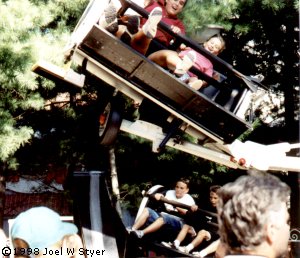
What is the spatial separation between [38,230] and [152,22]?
1974 mm

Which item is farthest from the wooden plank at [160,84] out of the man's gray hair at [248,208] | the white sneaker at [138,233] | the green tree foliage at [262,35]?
the man's gray hair at [248,208]

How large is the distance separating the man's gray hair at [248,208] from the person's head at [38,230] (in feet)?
3.09

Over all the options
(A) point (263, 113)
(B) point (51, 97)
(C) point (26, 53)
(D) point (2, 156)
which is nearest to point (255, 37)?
(A) point (263, 113)

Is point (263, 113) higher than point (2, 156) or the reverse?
higher

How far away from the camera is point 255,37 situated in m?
8.04

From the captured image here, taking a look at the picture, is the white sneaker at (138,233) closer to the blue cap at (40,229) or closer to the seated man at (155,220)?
the seated man at (155,220)

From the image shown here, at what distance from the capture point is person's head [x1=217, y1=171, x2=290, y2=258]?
1684 mm

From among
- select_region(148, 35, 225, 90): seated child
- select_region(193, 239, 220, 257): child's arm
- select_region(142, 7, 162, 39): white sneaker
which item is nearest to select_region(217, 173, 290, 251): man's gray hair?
select_region(142, 7, 162, 39): white sneaker

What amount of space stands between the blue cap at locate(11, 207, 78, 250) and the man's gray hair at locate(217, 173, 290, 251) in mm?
942

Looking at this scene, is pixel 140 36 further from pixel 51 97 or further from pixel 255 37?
pixel 255 37

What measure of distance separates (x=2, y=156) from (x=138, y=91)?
2412 millimetres

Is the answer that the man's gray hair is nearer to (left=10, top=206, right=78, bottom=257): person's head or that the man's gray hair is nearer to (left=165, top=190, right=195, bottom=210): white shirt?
(left=10, top=206, right=78, bottom=257): person's head


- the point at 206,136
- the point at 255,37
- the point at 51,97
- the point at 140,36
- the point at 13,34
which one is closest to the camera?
the point at 140,36

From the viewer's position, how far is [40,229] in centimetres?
238
